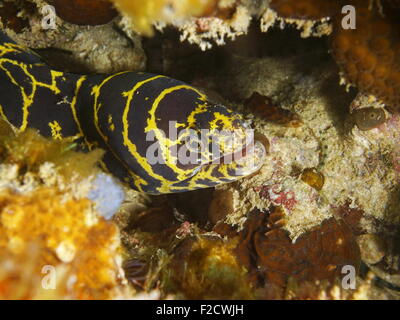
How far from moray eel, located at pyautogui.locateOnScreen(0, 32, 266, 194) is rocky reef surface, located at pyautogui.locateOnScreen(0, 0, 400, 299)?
0.64m

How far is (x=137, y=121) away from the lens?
164 inches

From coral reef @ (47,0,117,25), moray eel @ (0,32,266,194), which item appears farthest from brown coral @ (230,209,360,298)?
coral reef @ (47,0,117,25)

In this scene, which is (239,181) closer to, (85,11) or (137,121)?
(137,121)

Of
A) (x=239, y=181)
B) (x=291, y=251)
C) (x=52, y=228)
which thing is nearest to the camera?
(x=52, y=228)

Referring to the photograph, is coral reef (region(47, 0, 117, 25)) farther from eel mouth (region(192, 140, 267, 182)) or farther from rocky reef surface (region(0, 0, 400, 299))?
eel mouth (region(192, 140, 267, 182))

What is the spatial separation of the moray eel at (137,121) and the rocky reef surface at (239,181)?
638mm

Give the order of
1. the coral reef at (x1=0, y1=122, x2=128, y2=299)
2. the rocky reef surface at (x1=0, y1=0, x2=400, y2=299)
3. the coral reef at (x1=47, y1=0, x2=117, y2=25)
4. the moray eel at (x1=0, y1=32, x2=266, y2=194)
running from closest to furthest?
1. the coral reef at (x1=0, y1=122, x2=128, y2=299)
2. the rocky reef surface at (x1=0, y1=0, x2=400, y2=299)
3. the moray eel at (x1=0, y1=32, x2=266, y2=194)
4. the coral reef at (x1=47, y1=0, x2=117, y2=25)

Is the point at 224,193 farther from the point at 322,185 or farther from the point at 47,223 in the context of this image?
the point at 47,223

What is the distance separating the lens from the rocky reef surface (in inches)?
103

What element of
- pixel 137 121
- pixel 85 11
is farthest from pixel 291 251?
pixel 85 11

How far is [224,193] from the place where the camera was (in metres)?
4.75

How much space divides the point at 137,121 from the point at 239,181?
5.55 ft

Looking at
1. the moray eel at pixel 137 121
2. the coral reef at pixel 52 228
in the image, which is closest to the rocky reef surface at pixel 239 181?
the coral reef at pixel 52 228

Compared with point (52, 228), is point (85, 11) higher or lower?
higher
